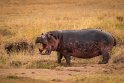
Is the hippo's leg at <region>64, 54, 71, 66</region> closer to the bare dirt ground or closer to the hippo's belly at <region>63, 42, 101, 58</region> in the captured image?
the hippo's belly at <region>63, 42, 101, 58</region>

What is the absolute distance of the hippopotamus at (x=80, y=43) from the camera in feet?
49.6

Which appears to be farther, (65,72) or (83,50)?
(83,50)

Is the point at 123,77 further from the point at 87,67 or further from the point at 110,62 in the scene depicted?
the point at 110,62

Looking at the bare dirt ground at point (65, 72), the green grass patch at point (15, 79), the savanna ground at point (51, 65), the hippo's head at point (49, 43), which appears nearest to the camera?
the green grass patch at point (15, 79)

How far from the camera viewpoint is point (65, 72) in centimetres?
1302

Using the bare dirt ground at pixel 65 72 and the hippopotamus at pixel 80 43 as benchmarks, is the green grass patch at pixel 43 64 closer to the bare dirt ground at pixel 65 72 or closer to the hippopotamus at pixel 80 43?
the hippopotamus at pixel 80 43

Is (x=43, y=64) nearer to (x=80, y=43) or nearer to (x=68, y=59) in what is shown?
(x=68, y=59)

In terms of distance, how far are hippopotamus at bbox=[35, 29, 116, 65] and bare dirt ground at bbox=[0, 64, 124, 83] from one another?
1.25 meters

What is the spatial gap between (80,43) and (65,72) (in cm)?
235

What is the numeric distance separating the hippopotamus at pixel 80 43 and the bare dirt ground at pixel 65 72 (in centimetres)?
125

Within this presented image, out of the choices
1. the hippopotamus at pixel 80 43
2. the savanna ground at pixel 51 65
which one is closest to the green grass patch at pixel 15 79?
the savanna ground at pixel 51 65

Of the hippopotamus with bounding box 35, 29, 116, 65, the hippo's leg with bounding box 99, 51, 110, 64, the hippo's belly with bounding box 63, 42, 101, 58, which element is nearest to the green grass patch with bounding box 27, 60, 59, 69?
the hippopotamus with bounding box 35, 29, 116, 65

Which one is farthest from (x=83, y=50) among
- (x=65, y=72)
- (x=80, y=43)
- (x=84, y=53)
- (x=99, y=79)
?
(x=99, y=79)

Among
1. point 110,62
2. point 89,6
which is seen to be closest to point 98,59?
point 110,62
